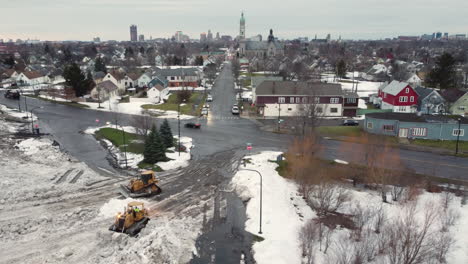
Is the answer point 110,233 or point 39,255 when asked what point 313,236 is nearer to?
point 110,233

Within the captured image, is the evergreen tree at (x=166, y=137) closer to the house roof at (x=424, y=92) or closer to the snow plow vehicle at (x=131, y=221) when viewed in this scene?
the snow plow vehicle at (x=131, y=221)

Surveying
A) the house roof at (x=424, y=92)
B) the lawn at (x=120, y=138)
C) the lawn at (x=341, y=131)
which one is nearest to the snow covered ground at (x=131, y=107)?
the lawn at (x=120, y=138)

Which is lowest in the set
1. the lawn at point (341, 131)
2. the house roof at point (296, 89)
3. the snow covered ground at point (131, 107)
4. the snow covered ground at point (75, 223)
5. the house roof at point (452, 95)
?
the snow covered ground at point (75, 223)

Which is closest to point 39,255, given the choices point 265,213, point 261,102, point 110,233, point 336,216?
point 110,233

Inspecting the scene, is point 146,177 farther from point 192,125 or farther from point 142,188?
point 192,125

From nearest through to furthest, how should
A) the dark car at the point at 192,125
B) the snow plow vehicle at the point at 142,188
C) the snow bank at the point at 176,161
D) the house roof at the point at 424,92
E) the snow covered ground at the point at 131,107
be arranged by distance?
the snow plow vehicle at the point at 142,188
the snow bank at the point at 176,161
the dark car at the point at 192,125
the house roof at the point at 424,92
the snow covered ground at the point at 131,107

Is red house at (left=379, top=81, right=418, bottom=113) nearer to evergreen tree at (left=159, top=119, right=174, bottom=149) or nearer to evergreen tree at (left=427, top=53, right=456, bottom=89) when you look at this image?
evergreen tree at (left=427, top=53, right=456, bottom=89)

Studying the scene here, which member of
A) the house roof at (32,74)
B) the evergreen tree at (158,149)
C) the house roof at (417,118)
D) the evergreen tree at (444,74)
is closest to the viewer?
the evergreen tree at (158,149)

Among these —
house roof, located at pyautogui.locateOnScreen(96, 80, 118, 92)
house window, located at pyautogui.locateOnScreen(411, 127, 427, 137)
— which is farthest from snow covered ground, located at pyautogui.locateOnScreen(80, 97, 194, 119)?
house window, located at pyautogui.locateOnScreen(411, 127, 427, 137)
